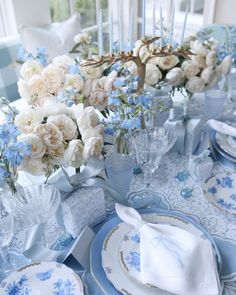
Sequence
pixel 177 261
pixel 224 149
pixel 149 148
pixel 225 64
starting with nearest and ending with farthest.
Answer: pixel 177 261, pixel 149 148, pixel 224 149, pixel 225 64

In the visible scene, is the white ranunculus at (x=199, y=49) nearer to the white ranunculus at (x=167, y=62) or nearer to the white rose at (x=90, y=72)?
the white ranunculus at (x=167, y=62)

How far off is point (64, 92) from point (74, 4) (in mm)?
1951

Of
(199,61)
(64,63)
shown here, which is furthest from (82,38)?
(199,61)

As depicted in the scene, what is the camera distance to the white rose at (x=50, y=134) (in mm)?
657

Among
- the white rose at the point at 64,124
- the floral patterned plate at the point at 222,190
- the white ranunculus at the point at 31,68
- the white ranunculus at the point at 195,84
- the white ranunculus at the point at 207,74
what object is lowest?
the floral patterned plate at the point at 222,190

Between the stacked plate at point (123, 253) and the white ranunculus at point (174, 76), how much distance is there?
443 mm

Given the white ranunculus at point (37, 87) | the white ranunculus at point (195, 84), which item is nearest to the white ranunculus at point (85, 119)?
the white ranunculus at point (37, 87)

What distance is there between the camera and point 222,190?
86 centimetres

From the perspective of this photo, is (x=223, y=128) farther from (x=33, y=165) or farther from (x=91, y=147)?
(x=33, y=165)

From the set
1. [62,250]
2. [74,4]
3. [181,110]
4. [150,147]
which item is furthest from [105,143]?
[74,4]

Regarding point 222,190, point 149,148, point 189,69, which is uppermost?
point 189,69

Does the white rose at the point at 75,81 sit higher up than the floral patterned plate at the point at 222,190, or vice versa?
the white rose at the point at 75,81

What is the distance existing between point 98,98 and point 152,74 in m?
0.24

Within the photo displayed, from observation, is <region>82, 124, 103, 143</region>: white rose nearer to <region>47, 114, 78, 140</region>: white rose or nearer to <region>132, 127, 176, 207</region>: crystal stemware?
<region>47, 114, 78, 140</region>: white rose
